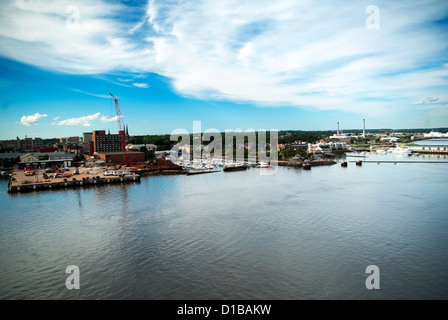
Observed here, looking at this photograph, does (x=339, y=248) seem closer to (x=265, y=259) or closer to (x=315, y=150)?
(x=265, y=259)

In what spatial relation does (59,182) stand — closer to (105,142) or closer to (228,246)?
(228,246)

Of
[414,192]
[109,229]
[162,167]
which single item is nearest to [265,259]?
[109,229]

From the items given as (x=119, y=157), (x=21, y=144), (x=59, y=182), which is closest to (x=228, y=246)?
(x=59, y=182)

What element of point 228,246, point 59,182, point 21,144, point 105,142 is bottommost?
point 228,246

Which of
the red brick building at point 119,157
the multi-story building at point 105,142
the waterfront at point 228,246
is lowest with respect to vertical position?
the waterfront at point 228,246

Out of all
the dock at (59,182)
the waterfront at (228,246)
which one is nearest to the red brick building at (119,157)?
the dock at (59,182)

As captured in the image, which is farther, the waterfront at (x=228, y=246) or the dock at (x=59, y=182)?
the dock at (x=59, y=182)

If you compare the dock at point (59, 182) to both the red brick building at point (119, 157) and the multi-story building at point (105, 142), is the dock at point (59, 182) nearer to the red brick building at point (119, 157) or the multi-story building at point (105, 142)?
the red brick building at point (119, 157)

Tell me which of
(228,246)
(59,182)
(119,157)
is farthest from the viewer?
(119,157)
